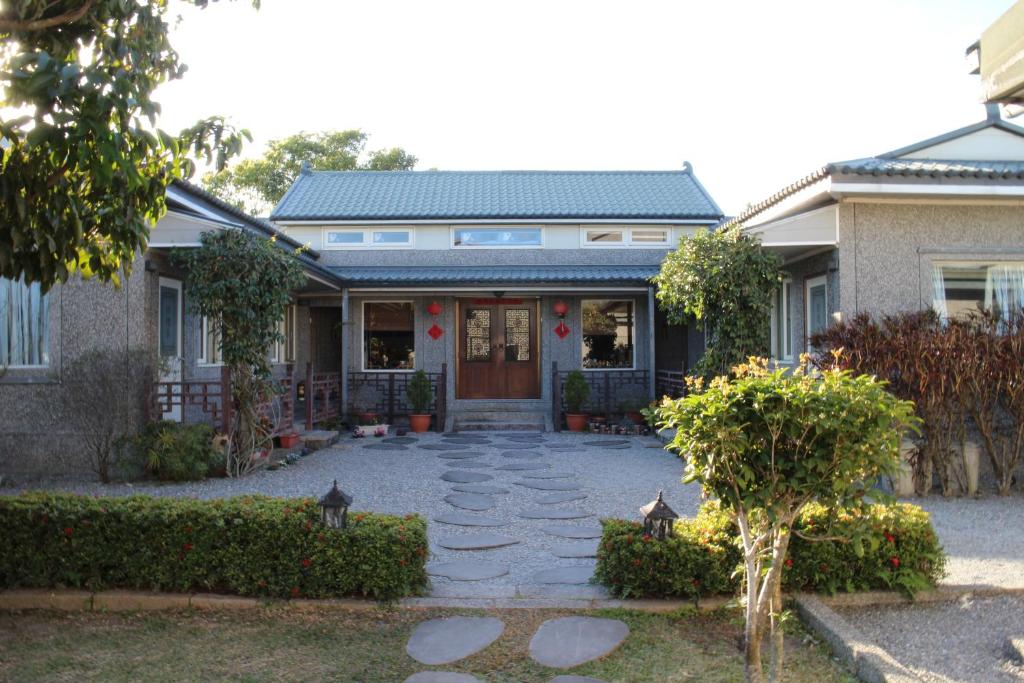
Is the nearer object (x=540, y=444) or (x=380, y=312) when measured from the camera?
(x=540, y=444)

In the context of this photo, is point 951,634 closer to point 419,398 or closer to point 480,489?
point 480,489

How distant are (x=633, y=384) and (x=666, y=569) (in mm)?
11003

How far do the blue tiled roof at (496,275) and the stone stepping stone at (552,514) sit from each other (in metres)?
7.42

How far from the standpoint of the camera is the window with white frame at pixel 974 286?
9555 millimetres

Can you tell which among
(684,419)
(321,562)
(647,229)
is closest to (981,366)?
(684,419)

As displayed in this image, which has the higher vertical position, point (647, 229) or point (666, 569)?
point (647, 229)

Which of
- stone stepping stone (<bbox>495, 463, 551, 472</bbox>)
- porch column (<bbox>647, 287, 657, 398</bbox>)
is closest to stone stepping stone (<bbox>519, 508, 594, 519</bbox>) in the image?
stone stepping stone (<bbox>495, 463, 551, 472</bbox>)

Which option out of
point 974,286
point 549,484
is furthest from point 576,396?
point 974,286

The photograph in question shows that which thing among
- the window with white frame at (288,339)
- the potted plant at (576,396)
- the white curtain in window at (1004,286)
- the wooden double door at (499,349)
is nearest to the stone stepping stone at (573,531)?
the white curtain in window at (1004,286)

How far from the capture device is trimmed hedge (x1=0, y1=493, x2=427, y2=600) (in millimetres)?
4809

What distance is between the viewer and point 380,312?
653 inches

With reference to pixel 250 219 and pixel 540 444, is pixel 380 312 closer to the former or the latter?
pixel 250 219

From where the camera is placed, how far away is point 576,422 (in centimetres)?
1467

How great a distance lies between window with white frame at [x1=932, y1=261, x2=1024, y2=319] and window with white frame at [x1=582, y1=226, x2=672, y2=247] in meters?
7.98
